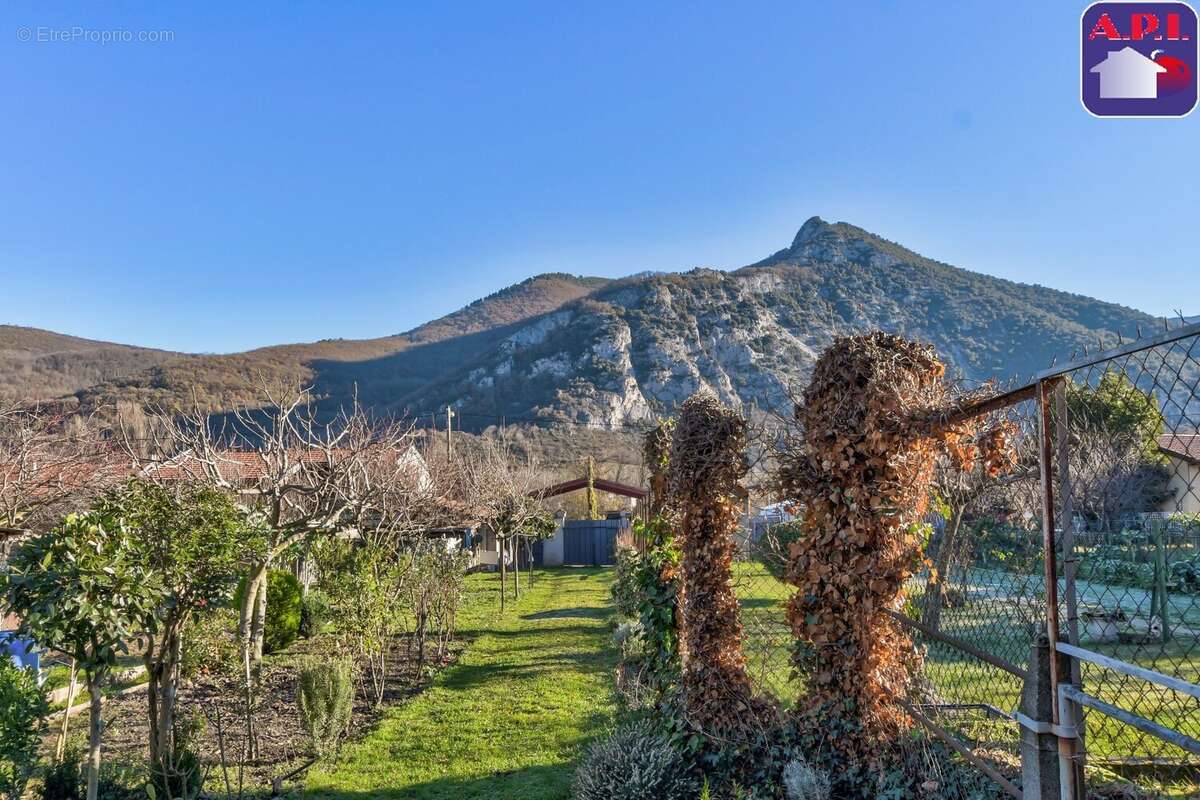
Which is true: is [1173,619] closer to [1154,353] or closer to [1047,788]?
[1047,788]

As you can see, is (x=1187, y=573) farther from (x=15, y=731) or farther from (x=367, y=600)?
(x=15, y=731)

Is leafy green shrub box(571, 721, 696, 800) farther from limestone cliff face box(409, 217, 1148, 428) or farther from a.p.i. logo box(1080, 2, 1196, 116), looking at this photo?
limestone cliff face box(409, 217, 1148, 428)

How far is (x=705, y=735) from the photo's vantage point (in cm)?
502

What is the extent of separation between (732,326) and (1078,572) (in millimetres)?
47923

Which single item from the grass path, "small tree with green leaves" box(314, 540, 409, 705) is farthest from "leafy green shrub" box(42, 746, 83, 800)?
"small tree with green leaves" box(314, 540, 409, 705)

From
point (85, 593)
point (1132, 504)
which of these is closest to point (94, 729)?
point (85, 593)

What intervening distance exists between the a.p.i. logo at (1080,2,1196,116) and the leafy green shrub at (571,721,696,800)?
5450mm

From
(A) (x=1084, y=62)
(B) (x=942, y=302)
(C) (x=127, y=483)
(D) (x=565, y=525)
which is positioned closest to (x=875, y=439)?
(A) (x=1084, y=62)

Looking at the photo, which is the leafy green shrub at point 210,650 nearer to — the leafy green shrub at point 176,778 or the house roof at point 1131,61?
the leafy green shrub at point 176,778

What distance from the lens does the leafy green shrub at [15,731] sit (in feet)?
14.5

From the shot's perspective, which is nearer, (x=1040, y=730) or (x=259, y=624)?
(x=1040, y=730)

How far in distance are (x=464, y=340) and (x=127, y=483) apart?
5669cm

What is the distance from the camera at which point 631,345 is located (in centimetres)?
5259

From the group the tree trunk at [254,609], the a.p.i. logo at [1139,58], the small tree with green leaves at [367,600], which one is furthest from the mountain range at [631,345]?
the a.p.i. logo at [1139,58]
